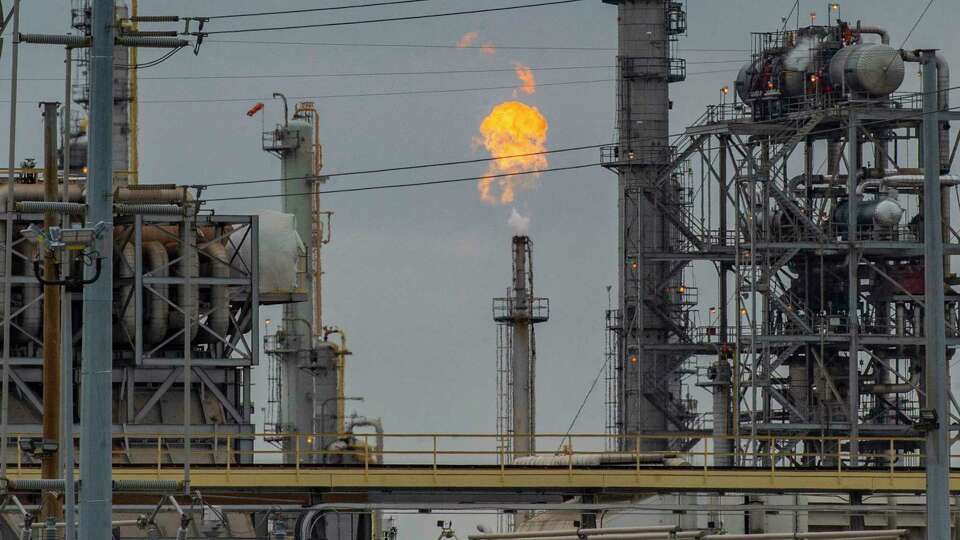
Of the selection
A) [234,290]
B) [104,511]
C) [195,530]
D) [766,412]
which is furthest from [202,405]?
[104,511]

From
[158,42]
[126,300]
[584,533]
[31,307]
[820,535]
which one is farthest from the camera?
[126,300]

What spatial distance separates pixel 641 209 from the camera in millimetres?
89000

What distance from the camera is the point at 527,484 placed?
50656 mm

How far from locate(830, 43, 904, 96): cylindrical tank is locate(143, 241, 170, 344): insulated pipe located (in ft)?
105

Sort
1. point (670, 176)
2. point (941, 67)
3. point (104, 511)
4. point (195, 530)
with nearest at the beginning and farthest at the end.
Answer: point (104, 511), point (195, 530), point (941, 67), point (670, 176)

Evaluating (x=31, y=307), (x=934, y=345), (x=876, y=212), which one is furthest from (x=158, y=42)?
(x=876, y=212)

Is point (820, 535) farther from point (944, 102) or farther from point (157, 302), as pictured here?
point (944, 102)

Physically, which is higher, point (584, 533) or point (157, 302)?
point (157, 302)

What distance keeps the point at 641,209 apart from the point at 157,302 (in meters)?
33.9

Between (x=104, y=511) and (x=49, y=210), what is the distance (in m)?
5.10

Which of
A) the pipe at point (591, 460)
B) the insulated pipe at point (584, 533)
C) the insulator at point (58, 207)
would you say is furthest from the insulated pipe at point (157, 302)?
the insulator at point (58, 207)

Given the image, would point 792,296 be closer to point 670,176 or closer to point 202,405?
point 670,176

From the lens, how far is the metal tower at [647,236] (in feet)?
291

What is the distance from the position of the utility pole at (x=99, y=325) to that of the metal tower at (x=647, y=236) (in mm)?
61445
